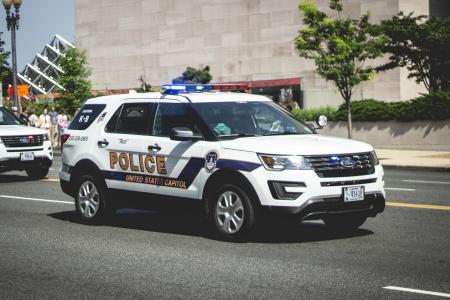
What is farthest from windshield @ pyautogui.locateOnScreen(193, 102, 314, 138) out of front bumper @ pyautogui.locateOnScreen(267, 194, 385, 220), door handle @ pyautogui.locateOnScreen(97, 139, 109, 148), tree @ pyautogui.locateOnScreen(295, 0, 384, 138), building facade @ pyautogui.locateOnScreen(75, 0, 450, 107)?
building facade @ pyautogui.locateOnScreen(75, 0, 450, 107)

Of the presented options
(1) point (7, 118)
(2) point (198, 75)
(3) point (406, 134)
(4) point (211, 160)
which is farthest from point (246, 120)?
(2) point (198, 75)

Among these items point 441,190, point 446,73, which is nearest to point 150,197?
point 441,190

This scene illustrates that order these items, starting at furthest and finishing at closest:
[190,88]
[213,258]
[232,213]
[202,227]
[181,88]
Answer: [202,227] → [190,88] → [181,88] → [232,213] → [213,258]

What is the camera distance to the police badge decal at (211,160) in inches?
417

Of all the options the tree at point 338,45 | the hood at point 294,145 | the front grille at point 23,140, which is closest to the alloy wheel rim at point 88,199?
the hood at point 294,145

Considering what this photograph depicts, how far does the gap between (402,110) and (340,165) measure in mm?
Answer: 25863

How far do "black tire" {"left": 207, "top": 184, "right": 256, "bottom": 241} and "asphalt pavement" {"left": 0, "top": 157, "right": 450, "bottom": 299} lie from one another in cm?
16

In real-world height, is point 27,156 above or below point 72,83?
below

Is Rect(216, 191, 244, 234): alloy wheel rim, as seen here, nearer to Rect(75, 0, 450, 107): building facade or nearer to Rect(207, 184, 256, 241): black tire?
Rect(207, 184, 256, 241): black tire

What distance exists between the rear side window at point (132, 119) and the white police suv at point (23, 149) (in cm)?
815

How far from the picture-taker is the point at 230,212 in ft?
34.2

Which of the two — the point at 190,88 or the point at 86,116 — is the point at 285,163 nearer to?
the point at 190,88

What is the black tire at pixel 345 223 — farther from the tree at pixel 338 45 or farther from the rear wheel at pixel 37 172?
the tree at pixel 338 45

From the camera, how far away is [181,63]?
221 ft
